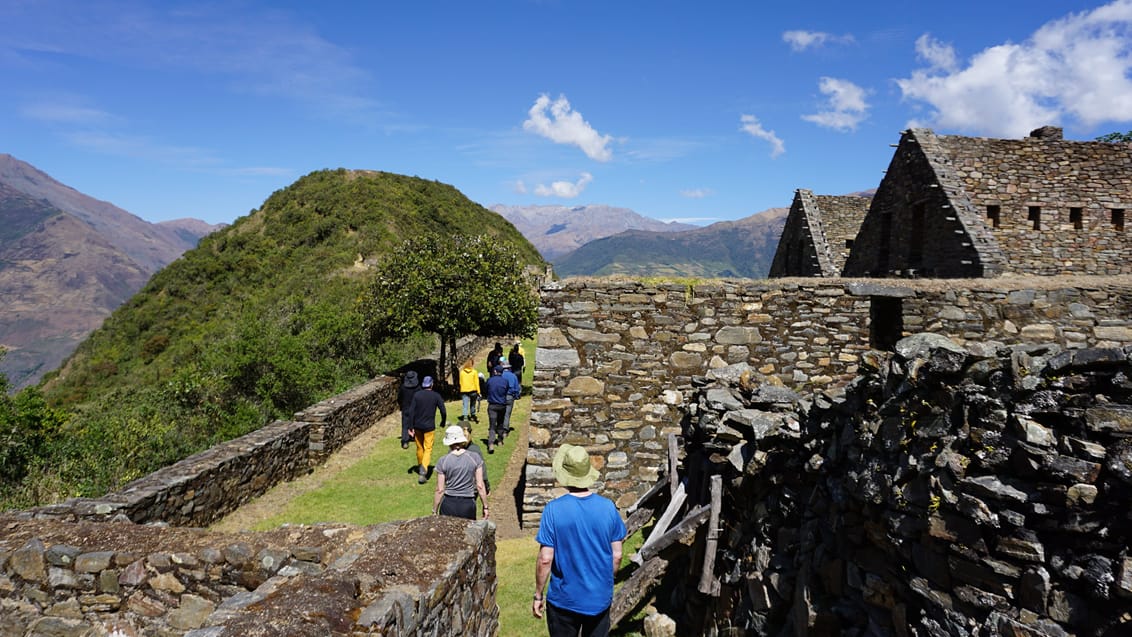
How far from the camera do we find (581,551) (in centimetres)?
442

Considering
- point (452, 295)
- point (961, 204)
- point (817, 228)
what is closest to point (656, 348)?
point (961, 204)

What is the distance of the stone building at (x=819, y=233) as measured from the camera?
16.1m

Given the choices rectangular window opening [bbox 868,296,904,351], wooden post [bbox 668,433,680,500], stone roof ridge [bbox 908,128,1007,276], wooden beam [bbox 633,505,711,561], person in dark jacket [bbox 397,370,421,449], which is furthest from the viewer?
person in dark jacket [bbox 397,370,421,449]

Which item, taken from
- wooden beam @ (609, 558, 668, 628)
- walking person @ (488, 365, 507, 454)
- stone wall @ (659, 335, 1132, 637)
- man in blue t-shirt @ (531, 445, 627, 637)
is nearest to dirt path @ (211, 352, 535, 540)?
walking person @ (488, 365, 507, 454)

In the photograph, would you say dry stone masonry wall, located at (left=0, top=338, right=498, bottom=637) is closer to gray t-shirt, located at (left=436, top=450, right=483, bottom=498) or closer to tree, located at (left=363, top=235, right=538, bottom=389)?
gray t-shirt, located at (left=436, top=450, right=483, bottom=498)

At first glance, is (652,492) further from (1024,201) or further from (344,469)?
(1024,201)

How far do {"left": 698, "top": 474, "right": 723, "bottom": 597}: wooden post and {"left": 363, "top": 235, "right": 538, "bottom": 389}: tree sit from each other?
14.5m

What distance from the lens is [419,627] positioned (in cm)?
412

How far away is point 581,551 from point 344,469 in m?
10.0

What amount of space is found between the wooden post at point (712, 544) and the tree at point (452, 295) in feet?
47.5

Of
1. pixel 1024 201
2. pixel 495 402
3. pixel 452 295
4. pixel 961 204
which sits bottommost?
pixel 495 402

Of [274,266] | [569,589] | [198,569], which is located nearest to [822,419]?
[569,589]

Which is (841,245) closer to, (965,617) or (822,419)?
(822,419)

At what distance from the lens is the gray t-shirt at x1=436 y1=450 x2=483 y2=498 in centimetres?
716
